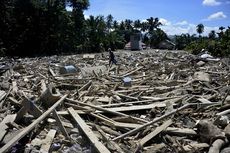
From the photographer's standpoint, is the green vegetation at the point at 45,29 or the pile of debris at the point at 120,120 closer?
the pile of debris at the point at 120,120

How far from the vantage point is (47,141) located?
5.67 m

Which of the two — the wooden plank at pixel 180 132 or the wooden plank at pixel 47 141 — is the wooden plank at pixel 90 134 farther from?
the wooden plank at pixel 180 132

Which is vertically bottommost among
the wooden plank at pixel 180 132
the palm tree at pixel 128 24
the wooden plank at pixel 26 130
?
the wooden plank at pixel 180 132

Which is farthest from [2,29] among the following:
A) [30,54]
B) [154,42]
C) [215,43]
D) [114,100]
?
[154,42]

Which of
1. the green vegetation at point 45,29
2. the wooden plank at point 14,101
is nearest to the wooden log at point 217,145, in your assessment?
the wooden plank at point 14,101

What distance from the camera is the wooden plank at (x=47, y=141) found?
5.40 metres

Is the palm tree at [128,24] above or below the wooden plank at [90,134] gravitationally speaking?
above

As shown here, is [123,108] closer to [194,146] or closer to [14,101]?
[194,146]

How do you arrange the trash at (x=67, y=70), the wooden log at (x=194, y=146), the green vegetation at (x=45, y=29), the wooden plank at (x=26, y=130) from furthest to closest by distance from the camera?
the green vegetation at (x=45, y=29) < the trash at (x=67, y=70) < the wooden log at (x=194, y=146) < the wooden plank at (x=26, y=130)

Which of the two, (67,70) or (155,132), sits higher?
(67,70)

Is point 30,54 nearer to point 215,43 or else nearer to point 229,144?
point 215,43

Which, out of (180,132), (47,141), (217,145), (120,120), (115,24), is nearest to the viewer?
(217,145)

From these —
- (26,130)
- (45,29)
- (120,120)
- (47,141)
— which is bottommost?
(47,141)

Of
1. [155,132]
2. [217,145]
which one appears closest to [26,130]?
[155,132]
